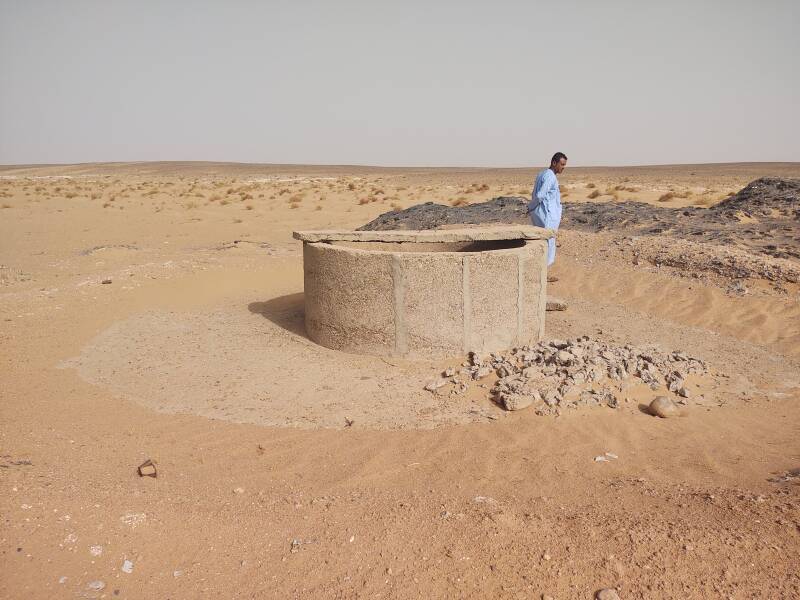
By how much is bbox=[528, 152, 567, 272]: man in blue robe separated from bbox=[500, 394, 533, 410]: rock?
3.14 metres

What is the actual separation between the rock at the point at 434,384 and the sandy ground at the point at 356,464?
0.30 feet

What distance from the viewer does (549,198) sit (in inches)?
→ 317

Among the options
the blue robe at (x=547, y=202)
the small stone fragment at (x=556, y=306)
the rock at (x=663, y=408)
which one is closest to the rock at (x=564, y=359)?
the rock at (x=663, y=408)

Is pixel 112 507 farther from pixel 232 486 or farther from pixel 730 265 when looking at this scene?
pixel 730 265

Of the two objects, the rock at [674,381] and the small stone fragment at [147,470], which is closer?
the small stone fragment at [147,470]

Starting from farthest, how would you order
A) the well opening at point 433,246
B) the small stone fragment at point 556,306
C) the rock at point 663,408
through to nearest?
the small stone fragment at point 556,306 → the well opening at point 433,246 → the rock at point 663,408

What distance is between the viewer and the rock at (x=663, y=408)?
5.03 meters

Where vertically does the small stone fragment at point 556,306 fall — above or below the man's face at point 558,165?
below

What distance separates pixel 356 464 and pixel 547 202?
5.09 meters

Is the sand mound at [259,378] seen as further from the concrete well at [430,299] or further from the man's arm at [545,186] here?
the man's arm at [545,186]

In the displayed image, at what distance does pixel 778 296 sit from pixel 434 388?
18.9 feet

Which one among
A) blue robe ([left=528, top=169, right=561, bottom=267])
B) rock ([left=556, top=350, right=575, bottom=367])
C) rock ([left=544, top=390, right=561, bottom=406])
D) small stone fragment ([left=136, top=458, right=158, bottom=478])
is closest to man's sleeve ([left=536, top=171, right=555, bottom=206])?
blue robe ([left=528, top=169, right=561, bottom=267])

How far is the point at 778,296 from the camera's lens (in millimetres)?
8297

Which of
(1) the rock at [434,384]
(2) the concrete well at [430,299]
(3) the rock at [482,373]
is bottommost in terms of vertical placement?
(1) the rock at [434,384]
